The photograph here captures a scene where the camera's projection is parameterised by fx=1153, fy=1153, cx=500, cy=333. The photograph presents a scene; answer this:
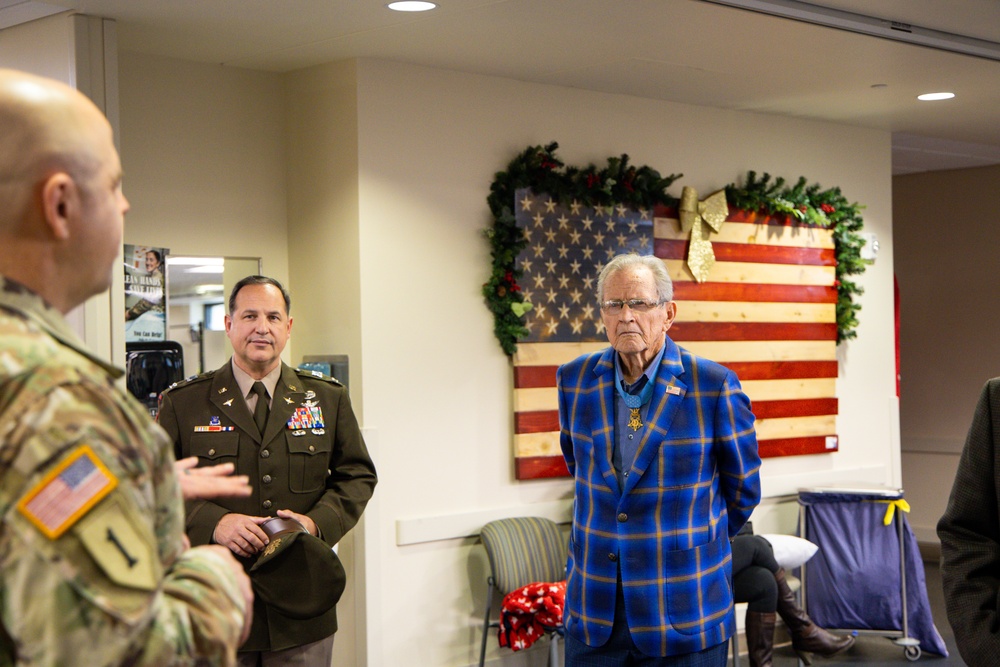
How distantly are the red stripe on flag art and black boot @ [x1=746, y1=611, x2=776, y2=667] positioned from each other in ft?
3.62

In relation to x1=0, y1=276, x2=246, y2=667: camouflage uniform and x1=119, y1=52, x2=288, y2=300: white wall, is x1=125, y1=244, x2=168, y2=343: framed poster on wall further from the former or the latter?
x1=0, y1=276, x2=246, y2=667: camouflage uniform

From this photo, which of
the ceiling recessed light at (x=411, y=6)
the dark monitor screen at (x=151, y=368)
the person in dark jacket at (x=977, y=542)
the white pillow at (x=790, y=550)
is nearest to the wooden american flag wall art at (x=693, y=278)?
the white pillow at (x=790, y=550)

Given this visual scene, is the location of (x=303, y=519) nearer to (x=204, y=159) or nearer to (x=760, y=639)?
(x=204, y=159)

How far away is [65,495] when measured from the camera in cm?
106

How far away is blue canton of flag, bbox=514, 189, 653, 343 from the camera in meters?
5.34

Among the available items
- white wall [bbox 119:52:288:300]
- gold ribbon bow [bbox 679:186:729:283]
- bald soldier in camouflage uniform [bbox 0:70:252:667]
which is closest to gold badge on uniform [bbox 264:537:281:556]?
bald soldier in camouflage uniform [bbox 0:70:252:667]

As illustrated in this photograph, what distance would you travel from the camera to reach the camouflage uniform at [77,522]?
3.44 feet

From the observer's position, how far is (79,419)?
3.57 ft

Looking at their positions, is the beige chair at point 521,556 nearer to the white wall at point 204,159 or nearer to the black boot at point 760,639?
the black boot at point 760,639

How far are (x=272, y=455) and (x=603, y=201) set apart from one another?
2814mm

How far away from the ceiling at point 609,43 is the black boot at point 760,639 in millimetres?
2454

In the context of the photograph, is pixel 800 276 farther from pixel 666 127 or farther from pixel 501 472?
pixel 501 472

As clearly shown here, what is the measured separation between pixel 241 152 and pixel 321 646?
2595 millimetres

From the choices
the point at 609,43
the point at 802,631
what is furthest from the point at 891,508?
the point at 609,43
